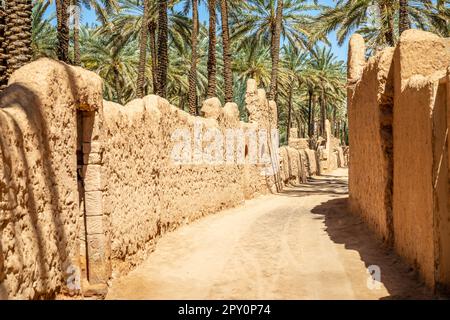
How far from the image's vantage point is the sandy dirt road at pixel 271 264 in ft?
21.2

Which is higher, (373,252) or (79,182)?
(79,182)

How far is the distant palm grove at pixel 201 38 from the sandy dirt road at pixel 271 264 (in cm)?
393

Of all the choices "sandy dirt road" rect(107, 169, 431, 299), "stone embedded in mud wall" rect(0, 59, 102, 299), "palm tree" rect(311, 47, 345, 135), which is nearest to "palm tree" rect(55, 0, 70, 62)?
"sandy dirt road" rect(107, 169, 431, 299)

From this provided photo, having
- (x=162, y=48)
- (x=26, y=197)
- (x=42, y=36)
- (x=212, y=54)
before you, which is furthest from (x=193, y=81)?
(x=26, y=197)

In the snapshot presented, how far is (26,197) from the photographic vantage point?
475 centimetres

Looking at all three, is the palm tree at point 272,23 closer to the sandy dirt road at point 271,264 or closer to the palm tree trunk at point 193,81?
the palm tree trunk at point 193,81

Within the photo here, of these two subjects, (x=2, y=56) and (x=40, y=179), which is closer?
(x=40, y=179)

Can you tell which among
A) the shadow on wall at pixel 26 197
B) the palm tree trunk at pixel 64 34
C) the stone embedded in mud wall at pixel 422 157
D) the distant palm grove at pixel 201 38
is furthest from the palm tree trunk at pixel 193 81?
the shadow on wall at pixel 26 197

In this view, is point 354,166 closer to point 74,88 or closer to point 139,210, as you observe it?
point 139,210

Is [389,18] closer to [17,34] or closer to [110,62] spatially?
[17,34]

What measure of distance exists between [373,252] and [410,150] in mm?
1960

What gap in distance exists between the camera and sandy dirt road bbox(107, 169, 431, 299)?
647cm

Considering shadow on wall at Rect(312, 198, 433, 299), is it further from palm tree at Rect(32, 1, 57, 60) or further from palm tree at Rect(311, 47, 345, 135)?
palm tree at Rect(311, 47, 345, 135)

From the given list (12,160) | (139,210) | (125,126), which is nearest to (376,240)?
(139,210)
